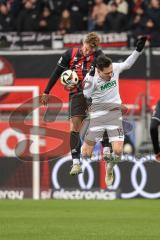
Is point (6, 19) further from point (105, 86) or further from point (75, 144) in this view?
point (105, 86)

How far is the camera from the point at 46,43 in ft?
75.2

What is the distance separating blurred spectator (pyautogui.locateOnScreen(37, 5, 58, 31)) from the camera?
25531 millimetres

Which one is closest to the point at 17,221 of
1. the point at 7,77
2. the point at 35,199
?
the point at 35,199

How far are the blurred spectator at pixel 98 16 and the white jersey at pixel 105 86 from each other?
9.72 m

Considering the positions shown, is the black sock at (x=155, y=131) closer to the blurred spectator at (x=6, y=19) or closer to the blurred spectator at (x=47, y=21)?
the blurred spectator at (x=47, y=21)

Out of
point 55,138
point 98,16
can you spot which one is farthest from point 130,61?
point 98,16

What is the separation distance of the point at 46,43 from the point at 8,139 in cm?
411

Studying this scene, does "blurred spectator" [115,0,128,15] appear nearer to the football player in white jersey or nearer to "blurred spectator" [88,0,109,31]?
"blurred spectator" [88,0,109,31]

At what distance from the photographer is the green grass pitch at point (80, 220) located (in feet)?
42.8

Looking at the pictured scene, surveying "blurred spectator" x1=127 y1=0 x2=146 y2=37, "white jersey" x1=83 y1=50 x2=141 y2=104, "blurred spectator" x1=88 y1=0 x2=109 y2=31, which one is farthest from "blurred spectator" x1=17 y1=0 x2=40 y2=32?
"white jersey" x1=83 y1=50 x2=141 y2=104

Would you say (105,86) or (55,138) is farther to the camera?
(55,138)

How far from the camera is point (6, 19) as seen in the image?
1046 inches

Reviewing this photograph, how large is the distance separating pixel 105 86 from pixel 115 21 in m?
9.59

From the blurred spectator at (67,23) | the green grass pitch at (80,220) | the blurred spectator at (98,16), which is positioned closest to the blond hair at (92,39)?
the green grass pitch at (80,220)
